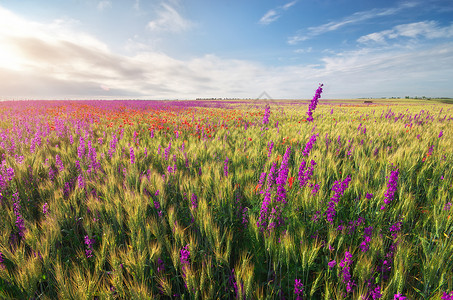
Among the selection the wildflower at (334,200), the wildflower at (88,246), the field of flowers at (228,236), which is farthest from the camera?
the wildflower at (334,200)

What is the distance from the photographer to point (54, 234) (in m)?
1.47

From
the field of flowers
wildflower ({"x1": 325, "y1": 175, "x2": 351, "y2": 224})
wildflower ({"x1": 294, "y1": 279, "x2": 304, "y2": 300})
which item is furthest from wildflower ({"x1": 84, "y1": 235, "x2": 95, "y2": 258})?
wildflower ({"x1": 325, "y1": 175, "x2": 351, "y2": 224})

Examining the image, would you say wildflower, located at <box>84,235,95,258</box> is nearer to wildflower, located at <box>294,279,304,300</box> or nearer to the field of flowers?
Answer: the field of flowers

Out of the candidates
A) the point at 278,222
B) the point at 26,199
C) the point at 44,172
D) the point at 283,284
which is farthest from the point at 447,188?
the point at 44,172

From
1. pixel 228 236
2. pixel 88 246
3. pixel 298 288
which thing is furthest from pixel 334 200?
pixel 88 246

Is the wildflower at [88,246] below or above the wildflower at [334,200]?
below

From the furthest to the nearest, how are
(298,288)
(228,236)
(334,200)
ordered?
(334,200)
(228,236)
(298,288)

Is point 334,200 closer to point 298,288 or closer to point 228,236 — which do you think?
point 298,288

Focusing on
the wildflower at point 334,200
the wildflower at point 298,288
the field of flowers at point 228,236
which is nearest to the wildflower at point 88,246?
the field of flowers at point 228,236

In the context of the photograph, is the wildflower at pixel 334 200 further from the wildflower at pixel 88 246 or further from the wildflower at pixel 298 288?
the wildflower at pixel 88 246

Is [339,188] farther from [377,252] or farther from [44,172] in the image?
[44,172]

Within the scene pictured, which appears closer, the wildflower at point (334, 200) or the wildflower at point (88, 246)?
the wildflower at point (88, 246)

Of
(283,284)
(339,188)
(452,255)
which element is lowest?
(283,284)

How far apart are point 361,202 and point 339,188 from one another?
0.97 feet
